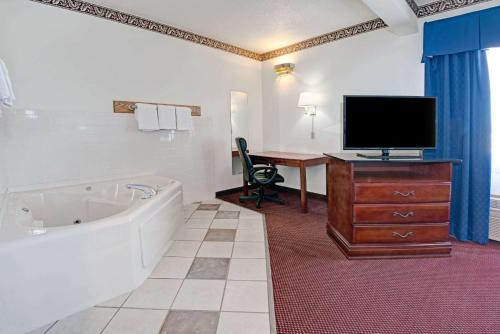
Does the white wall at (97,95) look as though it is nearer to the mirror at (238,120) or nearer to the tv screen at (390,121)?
the mirror at (238,120)

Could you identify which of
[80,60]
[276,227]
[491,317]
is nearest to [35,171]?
[80,60]

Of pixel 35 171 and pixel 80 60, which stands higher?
pixel 80 60

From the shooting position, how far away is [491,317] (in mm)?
1546

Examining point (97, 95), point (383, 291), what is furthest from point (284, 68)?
point (383, 291)

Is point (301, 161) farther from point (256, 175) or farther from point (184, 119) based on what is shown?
point (184, 119)

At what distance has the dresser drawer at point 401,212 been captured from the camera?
225 cm

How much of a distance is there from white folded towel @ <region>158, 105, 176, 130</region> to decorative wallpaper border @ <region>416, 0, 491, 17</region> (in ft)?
9.93

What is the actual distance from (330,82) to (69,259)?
141 inches

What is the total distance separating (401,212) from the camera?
7.38ft

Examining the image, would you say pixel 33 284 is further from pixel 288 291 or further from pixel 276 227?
pixel 276 227

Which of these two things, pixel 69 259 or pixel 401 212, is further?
pixel 401 212

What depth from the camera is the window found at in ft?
8.23

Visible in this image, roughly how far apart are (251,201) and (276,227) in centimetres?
111

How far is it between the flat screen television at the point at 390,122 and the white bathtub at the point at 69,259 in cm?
188
